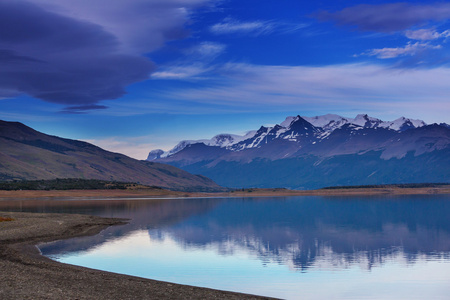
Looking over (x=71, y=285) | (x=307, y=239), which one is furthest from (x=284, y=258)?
(x=71, y=285)

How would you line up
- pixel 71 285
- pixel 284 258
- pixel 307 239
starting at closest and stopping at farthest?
pixel 71 285, pixel 284 258, pixel 307 239

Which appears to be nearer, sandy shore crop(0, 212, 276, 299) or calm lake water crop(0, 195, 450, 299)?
sandy shore crop(0, 212, 276, 299)

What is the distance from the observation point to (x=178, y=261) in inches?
1852

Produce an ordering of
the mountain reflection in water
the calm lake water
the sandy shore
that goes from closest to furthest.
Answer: the sandy shore < the calm lake water < the mountain reflection in water

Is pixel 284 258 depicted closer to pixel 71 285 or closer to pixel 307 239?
pixel 307 239

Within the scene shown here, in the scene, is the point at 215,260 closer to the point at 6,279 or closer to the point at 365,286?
the point at 365,286

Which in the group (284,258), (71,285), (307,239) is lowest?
(284,258)

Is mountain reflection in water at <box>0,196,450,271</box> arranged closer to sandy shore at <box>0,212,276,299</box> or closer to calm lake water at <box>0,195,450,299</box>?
calm lake water at <box>0,195,450,299</box>

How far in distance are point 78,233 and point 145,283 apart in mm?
36288

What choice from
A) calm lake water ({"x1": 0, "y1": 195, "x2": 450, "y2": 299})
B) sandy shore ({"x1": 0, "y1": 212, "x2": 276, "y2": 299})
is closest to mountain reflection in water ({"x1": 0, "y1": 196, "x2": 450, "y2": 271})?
calm lake water ({"x1": 0, "y1": 195, "x2": 450, "y2": 299})

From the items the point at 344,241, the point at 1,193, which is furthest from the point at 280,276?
the point at 1,193

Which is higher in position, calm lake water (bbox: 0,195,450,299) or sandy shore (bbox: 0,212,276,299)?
sandy shore (bbox: 0,212,276,299)

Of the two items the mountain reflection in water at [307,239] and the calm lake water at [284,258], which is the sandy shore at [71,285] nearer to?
the calm lake water at [284,258]

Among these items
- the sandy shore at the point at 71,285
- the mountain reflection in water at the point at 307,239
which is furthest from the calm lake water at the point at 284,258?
the sandy shore at the point at 71,285
